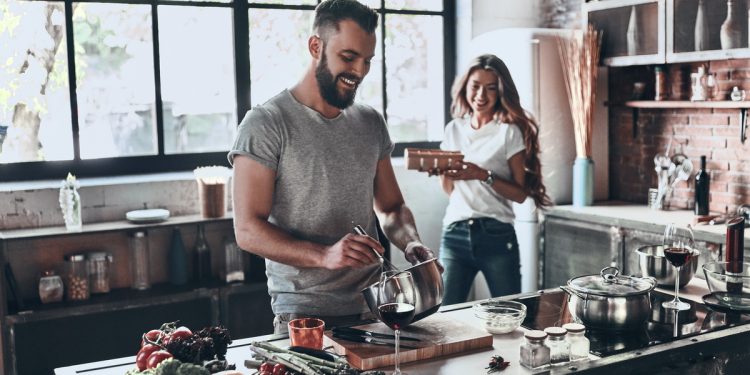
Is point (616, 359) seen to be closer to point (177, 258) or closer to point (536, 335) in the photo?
point (536, 335)

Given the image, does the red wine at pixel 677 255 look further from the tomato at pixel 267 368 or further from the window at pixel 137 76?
the window at pixel 137 76

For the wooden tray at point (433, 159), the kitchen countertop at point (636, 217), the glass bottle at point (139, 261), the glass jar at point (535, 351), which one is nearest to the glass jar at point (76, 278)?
the glass bottle at point (139, 261)

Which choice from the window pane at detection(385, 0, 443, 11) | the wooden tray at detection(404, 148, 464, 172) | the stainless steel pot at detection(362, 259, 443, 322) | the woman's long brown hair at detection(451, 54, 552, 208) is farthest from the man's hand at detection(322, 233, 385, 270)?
the window pane at detection(385, 0, 443, 11)

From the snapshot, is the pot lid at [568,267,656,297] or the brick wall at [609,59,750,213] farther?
the brick wall at [609,59,750,213]

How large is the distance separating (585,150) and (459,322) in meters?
2.93

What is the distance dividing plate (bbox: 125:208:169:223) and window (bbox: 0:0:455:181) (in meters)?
0.47

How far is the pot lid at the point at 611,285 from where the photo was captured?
214cm

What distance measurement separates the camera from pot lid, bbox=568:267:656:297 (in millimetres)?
2143

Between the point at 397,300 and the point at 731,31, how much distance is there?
303 centimetres

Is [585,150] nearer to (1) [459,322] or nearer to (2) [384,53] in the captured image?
(2) [384,53]

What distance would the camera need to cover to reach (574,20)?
516cm

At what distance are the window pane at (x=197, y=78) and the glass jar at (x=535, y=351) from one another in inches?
129

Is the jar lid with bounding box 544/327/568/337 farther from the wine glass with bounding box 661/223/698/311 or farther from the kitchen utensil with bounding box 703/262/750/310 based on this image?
the kitchen utensil with bounding box 703/262/750/310

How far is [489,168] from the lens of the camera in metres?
3.91
